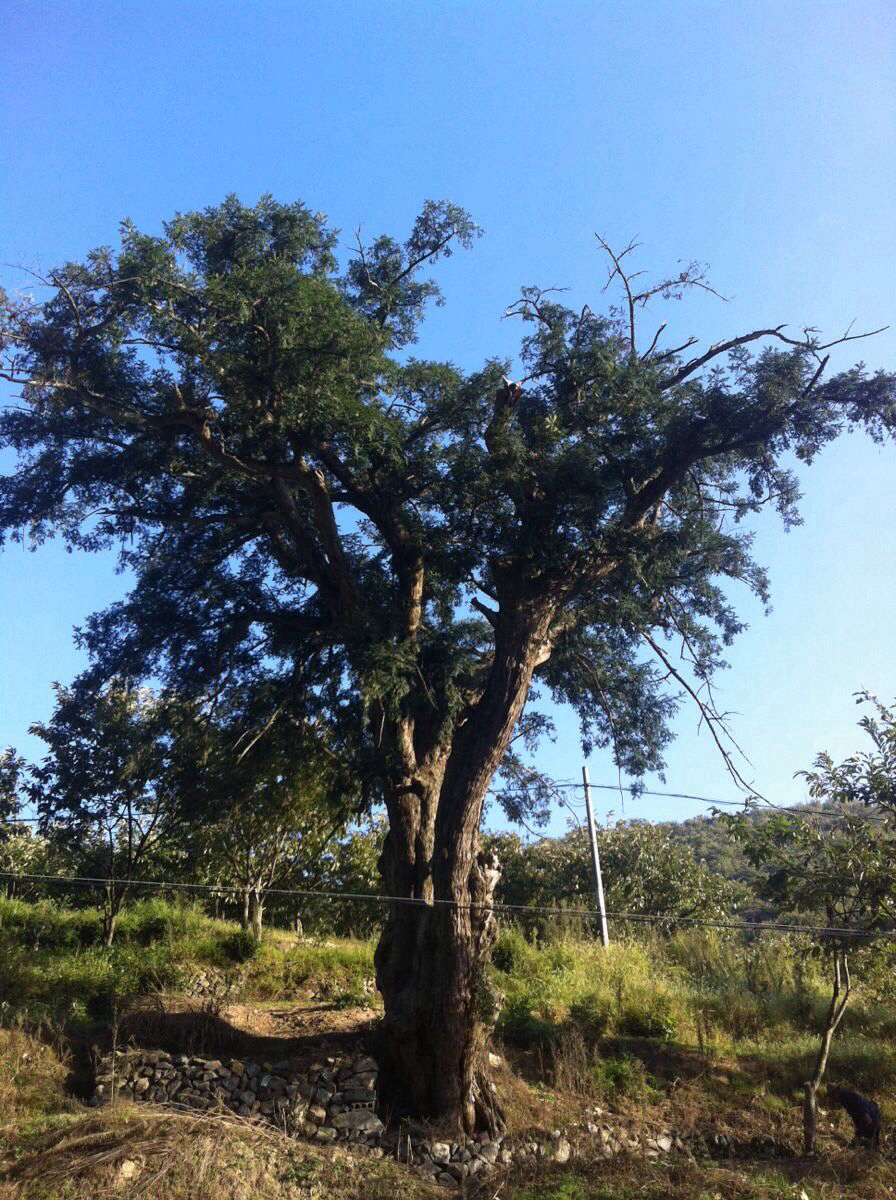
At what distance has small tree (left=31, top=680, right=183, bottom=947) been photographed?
1152 centimetres

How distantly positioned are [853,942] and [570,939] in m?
7.21

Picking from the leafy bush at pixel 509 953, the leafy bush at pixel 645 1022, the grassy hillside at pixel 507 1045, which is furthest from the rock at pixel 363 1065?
the leafy bush at pixel 509 953

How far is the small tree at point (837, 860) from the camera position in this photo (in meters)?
8.97

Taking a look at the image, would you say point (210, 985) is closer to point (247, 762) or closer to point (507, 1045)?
point (247, 762)

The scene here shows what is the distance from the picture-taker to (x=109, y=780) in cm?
1160

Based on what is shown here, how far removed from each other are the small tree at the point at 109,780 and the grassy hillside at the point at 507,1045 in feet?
3.96

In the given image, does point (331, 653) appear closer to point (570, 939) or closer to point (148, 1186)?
point (148, 1186)

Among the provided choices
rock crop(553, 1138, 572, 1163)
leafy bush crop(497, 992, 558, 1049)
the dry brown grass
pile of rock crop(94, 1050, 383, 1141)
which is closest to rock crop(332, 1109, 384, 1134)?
pile of rock crop(94, 1050, 383, 1141)

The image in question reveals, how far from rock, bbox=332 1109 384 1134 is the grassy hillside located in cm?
45

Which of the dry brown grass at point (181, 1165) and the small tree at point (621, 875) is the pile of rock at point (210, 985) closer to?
the dry brown grass at point (181, 1165)

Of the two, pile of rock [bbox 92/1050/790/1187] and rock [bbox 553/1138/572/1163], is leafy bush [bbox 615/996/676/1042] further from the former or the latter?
rock [bbox 553/1138/572/1163]

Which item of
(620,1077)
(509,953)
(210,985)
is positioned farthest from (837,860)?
(210,985)

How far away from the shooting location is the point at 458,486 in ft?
35.2

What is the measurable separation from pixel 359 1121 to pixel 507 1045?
307cm
